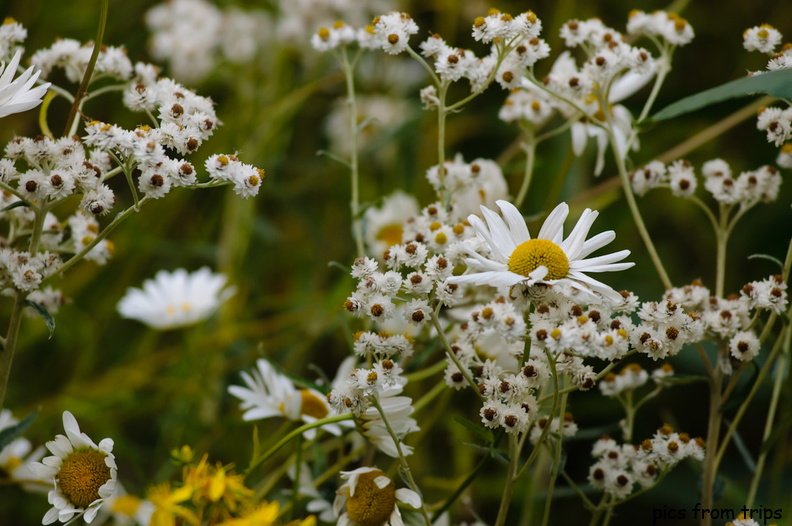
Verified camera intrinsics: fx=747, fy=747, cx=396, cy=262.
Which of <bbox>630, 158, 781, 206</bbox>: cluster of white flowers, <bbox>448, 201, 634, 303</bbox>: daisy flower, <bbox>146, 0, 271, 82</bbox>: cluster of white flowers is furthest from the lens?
<bbox>146, 0, 271, 82</bbox>: cluster of white flowers

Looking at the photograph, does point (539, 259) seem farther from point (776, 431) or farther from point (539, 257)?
point (776, 431)

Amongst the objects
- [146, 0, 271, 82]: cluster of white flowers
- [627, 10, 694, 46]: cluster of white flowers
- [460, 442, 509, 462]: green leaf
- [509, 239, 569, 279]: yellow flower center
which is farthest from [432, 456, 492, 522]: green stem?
[146, 0, 271, 82]: cluster of white flowers

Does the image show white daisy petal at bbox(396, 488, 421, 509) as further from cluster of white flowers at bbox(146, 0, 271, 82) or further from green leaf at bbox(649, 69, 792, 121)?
cluster of white flowers at bbox(146, 0, 271, 82)

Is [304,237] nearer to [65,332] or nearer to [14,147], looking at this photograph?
[65,332]

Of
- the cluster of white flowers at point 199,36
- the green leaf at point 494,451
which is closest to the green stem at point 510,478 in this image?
the green leaf at point 494,451

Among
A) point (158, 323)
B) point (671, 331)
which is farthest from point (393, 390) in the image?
point (158, 323)
